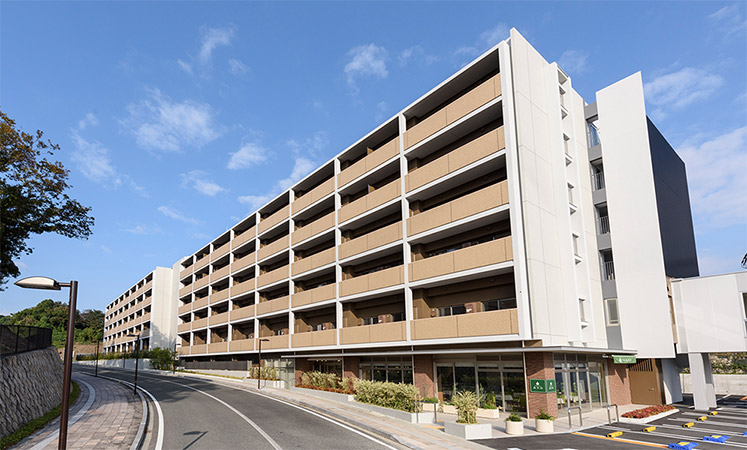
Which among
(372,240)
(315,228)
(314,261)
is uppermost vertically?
(315,228)

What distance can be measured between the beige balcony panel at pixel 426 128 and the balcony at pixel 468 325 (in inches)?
434

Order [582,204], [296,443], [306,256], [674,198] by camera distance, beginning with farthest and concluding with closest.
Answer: [306,256], [674,198], [582,204], [296,443]

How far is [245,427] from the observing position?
1905 centimetres

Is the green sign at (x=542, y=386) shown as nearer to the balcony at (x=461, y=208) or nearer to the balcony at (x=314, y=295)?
the balcony at (x=461, y=208)

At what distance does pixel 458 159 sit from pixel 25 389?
22.5 m

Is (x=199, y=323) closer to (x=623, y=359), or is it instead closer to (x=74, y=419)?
(x=74, y=419)

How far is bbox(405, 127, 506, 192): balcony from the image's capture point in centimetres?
2441

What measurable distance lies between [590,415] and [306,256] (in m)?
26.1

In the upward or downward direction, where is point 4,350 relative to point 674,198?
downward

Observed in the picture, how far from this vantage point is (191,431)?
18.1 m

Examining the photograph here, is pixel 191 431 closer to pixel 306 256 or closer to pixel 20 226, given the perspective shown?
pixel 20 226

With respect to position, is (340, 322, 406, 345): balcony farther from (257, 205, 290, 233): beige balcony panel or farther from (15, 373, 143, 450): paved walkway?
(257, 205, 290, 233): beige balcony panel

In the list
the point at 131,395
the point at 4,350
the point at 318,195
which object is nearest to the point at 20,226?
the point at 4,350

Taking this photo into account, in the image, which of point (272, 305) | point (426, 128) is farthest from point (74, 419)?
point (272, 305)
